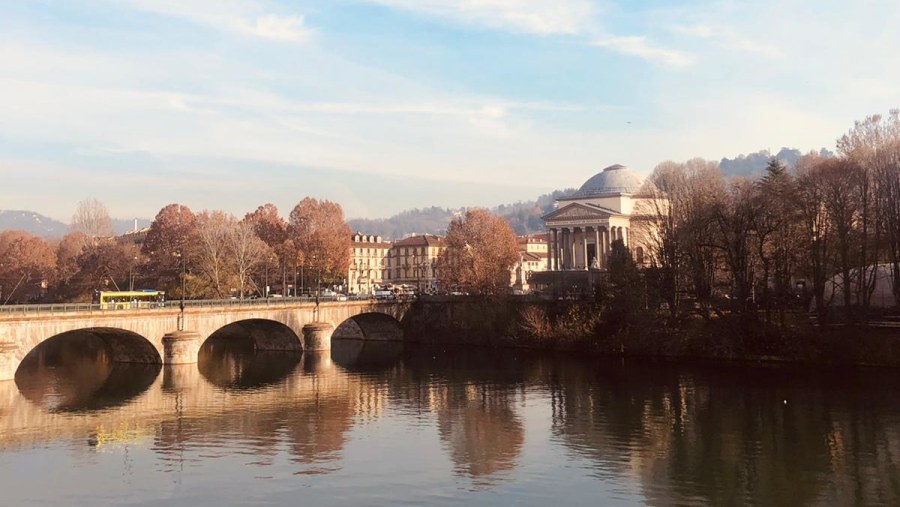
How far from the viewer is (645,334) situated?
221ft

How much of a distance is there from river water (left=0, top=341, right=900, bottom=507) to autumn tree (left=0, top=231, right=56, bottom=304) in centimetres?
6800

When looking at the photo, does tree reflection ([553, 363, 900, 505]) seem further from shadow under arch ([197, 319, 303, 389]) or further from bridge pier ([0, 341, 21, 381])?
bridge pier ([0, 341, 21, 381])

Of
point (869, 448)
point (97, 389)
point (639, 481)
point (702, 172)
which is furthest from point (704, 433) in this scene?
point (702, 172)

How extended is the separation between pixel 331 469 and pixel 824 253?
45.7 metres

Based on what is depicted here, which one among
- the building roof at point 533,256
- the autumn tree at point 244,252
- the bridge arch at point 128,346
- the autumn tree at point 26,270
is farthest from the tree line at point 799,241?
the building roof at point 533,256

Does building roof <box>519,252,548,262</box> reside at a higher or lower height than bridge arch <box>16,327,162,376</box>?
higher

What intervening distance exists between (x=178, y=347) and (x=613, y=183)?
84435 mm

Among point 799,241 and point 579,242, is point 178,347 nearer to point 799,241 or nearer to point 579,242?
point 799,241

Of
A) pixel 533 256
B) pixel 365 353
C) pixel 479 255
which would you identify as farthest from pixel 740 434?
pixel 533 256

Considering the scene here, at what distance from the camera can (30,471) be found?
97.2 ft

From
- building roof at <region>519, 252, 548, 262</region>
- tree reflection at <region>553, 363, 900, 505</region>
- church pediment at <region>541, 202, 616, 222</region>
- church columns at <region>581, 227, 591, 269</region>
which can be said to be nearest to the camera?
tree reflection at <region>553, 363, 900, 505</region>

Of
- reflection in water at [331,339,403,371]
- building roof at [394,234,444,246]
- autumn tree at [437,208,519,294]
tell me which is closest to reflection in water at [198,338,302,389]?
reflection in water at [331,339,403,371]

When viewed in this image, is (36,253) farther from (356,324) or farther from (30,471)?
(30,471)

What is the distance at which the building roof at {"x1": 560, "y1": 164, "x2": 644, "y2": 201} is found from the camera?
410 feet
